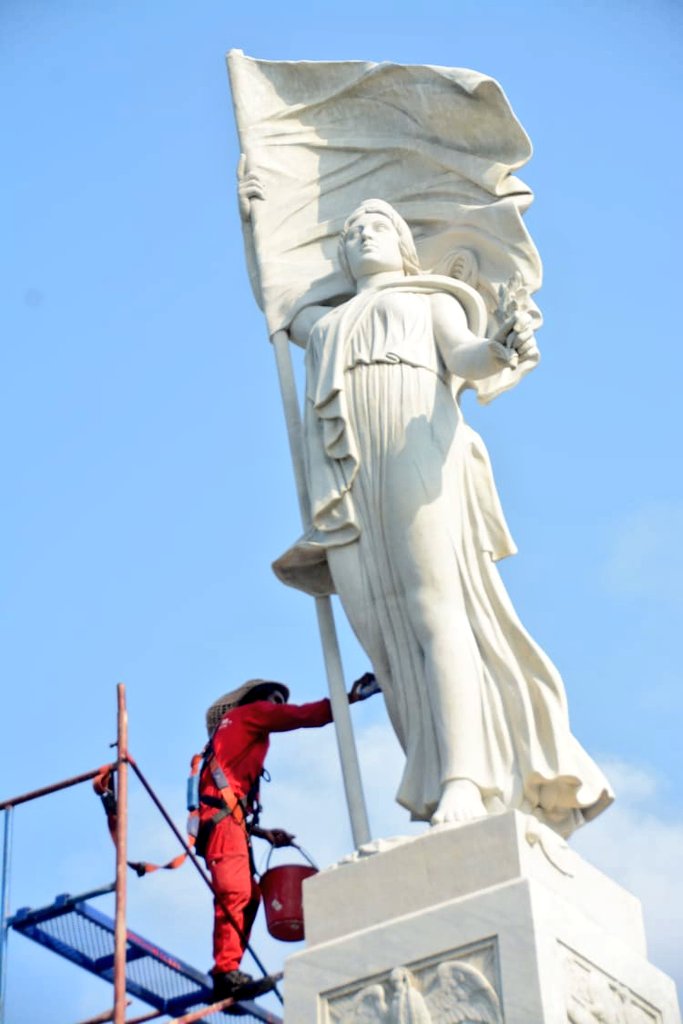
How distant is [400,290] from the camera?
34.2ft

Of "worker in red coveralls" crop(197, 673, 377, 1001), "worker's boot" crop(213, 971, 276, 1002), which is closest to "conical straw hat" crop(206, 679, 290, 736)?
"worker in red coveralls" crop(197, 673, 377, 1001)

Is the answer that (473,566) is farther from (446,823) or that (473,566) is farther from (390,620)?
(446,823)

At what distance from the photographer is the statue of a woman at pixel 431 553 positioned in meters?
9.28

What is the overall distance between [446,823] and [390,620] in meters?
1.21

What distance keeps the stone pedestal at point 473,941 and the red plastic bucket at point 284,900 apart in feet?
4.51

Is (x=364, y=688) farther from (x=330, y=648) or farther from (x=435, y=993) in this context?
(x=435, y=993)

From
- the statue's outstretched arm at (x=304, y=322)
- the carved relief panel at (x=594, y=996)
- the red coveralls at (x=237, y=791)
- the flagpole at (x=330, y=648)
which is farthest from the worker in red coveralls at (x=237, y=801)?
the carved relief panel at (x=594, y=996)

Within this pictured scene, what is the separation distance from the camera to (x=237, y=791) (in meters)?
10.8

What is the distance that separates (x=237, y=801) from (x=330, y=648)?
119 cm

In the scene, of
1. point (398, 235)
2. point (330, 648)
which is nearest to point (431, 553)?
point (330, 648)

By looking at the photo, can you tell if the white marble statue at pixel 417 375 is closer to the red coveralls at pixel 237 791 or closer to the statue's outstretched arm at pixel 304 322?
the statue's outstretched arm at pixel 304 322

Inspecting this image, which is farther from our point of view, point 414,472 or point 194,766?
point 194,766

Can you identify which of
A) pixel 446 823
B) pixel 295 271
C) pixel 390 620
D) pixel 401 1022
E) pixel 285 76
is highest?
pixel 285 76

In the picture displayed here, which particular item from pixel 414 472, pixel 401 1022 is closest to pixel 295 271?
pixel 414 472
